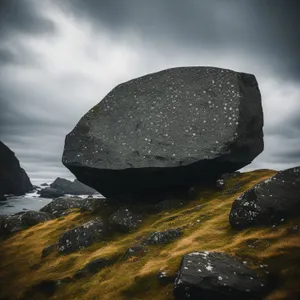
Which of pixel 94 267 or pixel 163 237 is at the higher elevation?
pixel 163 237

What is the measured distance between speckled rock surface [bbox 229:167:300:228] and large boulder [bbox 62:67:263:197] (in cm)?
751

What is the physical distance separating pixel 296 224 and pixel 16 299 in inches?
775

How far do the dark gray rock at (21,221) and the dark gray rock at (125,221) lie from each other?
619 inches

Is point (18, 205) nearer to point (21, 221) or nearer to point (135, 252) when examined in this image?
point (21, 221)

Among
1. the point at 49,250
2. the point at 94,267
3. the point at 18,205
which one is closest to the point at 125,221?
the point at 94,267

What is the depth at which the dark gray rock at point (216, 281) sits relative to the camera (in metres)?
12.9

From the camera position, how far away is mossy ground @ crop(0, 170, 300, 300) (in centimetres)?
1505

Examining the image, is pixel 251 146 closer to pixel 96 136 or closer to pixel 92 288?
pixel 96 136

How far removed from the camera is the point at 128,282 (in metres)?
17.0

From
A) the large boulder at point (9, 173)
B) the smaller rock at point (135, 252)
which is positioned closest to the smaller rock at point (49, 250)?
the smaller rock at point (135, 252)

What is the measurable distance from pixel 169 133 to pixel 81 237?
12.9m

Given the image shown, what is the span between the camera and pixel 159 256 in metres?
18.7

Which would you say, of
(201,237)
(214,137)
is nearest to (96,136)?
(214,137)

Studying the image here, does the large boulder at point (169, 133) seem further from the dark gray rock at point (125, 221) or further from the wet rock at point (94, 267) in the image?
the wet rock at point (94, 267)
